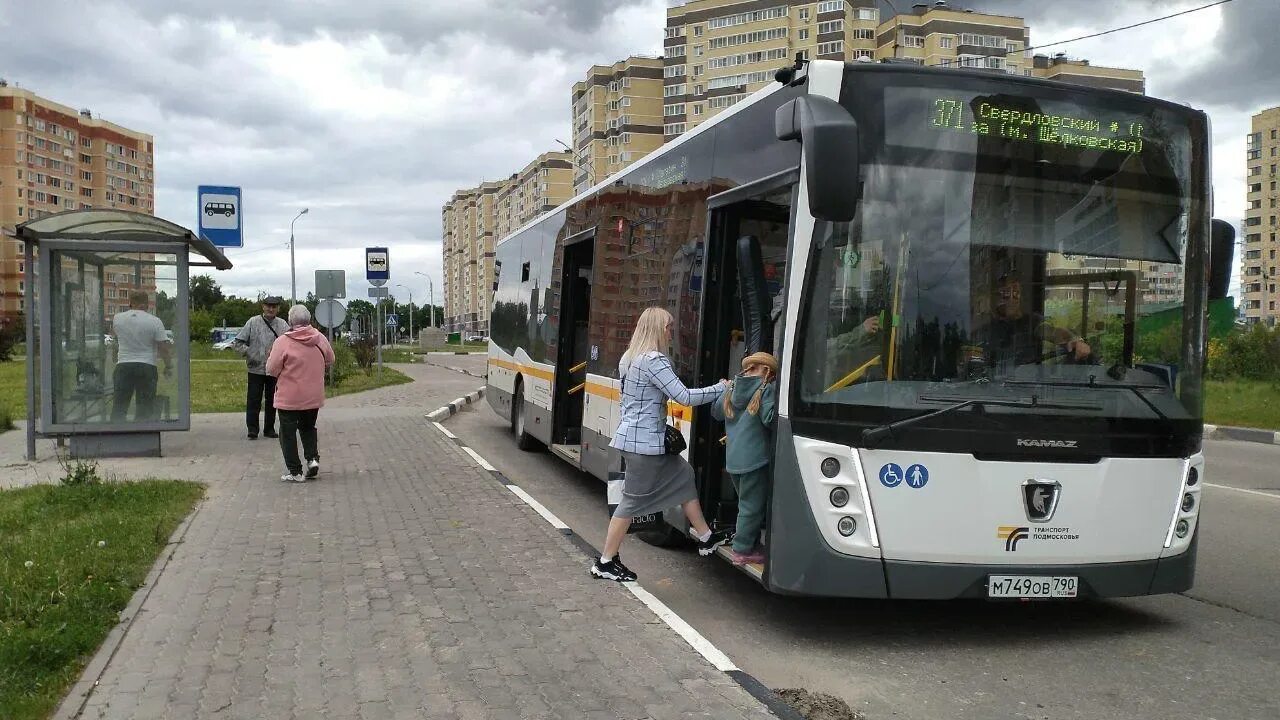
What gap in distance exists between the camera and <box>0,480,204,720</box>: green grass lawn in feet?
15.5

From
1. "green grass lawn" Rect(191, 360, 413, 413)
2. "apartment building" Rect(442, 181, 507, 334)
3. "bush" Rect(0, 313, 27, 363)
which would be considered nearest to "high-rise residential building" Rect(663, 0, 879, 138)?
"apartment building" Rect(442, 181, 507, 334)

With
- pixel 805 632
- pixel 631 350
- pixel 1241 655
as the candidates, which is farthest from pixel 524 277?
pixel 1241 655

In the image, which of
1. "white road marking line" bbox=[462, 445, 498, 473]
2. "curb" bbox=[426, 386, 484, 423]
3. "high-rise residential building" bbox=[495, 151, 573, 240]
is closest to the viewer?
"white road marking line" bbox=[462, 445, 498, 473]

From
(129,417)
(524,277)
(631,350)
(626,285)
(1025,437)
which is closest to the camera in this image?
(1025,437)

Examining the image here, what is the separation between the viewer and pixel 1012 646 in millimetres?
5566

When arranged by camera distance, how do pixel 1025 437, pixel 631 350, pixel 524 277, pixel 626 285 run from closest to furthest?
pixel 1025 437, pixel 631 350, pixel 626 285, pixel 524 277

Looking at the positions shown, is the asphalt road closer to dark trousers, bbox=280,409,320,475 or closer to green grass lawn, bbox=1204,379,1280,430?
dark trousers, bbox=280,409,320,475

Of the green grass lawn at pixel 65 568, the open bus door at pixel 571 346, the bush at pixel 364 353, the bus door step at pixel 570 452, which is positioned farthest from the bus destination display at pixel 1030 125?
the bush at pixel 364 353

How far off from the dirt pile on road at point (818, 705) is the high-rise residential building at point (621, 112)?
98.1 metres

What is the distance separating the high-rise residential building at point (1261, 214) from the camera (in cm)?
10862

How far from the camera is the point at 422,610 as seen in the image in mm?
5891

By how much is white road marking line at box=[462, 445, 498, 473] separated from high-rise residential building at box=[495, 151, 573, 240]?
93343 millimetres

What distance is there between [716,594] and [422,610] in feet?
5.97

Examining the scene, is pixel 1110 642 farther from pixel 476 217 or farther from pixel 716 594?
pixel 476 217
